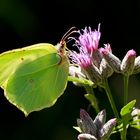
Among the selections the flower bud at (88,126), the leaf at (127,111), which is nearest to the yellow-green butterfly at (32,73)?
the flower bud at (88,126)

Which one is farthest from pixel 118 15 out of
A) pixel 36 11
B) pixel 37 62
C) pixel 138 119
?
pixel 138 119

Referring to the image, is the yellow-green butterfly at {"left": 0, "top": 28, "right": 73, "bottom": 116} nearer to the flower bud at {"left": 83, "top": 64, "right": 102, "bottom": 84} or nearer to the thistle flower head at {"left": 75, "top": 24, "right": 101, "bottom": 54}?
the thistle flower head at {"left": 75, "top": 24, "right": 101, "bottom": 54}

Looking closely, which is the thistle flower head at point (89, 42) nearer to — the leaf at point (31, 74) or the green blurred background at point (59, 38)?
the leaf at point (31, 74)

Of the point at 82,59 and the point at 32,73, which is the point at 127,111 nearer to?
the point at 82,59

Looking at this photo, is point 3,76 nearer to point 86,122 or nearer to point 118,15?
point 86,122

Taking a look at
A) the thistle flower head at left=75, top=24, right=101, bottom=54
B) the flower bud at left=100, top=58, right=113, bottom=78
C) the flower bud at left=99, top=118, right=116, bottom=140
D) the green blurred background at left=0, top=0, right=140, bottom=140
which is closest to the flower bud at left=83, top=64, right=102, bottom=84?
the flower bud at left=100, top=58, right=113, bottom=78

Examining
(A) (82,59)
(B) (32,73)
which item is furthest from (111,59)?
(B) (32,73)
